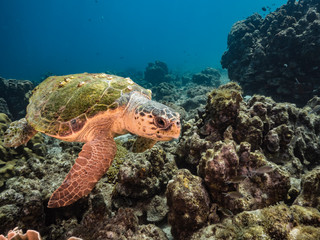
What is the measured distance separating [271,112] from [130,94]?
335 cm

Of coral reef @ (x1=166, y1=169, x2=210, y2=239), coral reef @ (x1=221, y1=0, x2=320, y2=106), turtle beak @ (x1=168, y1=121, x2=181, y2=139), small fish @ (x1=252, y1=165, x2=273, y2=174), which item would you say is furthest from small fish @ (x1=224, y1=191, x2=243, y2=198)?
coral reef @ (x1=221, y1=0, x2=320, y2=106)

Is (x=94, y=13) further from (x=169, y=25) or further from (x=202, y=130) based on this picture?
(x=202, y=130)

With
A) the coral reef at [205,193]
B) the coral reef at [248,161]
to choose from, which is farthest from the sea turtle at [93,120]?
the coral reef at [248,161]

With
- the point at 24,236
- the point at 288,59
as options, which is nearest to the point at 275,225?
the point at 24,236

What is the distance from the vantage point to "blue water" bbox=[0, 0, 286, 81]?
10819 cm

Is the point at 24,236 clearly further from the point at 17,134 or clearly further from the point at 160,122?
the point at 17,134

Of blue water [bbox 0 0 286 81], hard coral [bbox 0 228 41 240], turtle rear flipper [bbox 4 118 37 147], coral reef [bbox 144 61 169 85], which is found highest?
blue water [bbox 0 0 286 81]

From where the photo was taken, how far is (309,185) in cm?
195

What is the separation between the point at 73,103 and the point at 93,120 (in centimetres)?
55

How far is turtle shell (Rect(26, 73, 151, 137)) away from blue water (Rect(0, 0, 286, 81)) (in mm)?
106603

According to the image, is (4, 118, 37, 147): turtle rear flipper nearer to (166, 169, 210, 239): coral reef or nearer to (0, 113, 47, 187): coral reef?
(0, 113, 47, 187): coral reef

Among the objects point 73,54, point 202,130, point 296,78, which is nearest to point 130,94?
point 202,130

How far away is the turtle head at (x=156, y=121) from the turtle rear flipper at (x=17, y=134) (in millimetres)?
2941

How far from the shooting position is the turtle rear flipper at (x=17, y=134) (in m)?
3.60
